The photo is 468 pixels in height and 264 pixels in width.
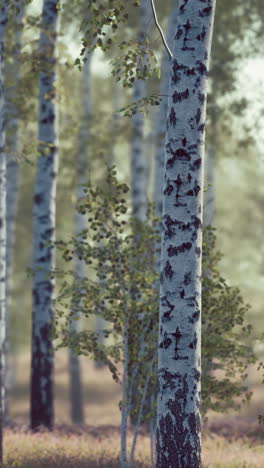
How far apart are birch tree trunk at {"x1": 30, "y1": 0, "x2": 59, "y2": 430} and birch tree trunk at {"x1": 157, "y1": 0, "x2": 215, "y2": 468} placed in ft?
18.9

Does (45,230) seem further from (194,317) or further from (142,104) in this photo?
(194,317)

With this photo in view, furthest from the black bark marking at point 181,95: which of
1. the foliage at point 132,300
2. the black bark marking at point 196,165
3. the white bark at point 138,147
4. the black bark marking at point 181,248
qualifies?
the white bark at point 138,147

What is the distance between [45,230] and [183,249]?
19.9 ft

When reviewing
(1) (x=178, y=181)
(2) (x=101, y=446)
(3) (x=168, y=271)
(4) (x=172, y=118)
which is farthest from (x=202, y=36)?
(2) (x=101, y=446)

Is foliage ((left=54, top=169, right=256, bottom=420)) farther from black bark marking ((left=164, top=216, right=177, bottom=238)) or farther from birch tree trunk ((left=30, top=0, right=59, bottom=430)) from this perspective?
birch tree trunk ((left=30, top=0, right=59, bottom=430))

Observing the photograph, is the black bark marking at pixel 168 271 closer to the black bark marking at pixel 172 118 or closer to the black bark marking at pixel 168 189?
the black bark marking at pixel 168 189

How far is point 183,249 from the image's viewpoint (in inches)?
258

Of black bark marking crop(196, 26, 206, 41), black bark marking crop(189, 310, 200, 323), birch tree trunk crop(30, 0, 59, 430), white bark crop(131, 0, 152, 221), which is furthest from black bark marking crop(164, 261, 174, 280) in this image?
white bark crop(131, 0, 152, 221)

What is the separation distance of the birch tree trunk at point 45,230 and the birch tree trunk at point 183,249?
18.9 feet

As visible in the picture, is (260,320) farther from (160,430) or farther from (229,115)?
(160,430)

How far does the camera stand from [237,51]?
16.4 meters

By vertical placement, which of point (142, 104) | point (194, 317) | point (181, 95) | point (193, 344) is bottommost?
point (193, 344)

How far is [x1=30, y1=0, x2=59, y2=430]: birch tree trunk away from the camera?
12195 millimetres

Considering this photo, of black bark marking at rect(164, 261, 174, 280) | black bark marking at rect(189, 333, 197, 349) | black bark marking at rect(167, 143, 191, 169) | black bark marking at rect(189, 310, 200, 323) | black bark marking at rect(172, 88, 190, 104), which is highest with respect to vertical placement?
black bark marking at rect(172, 88, 190, 104)
